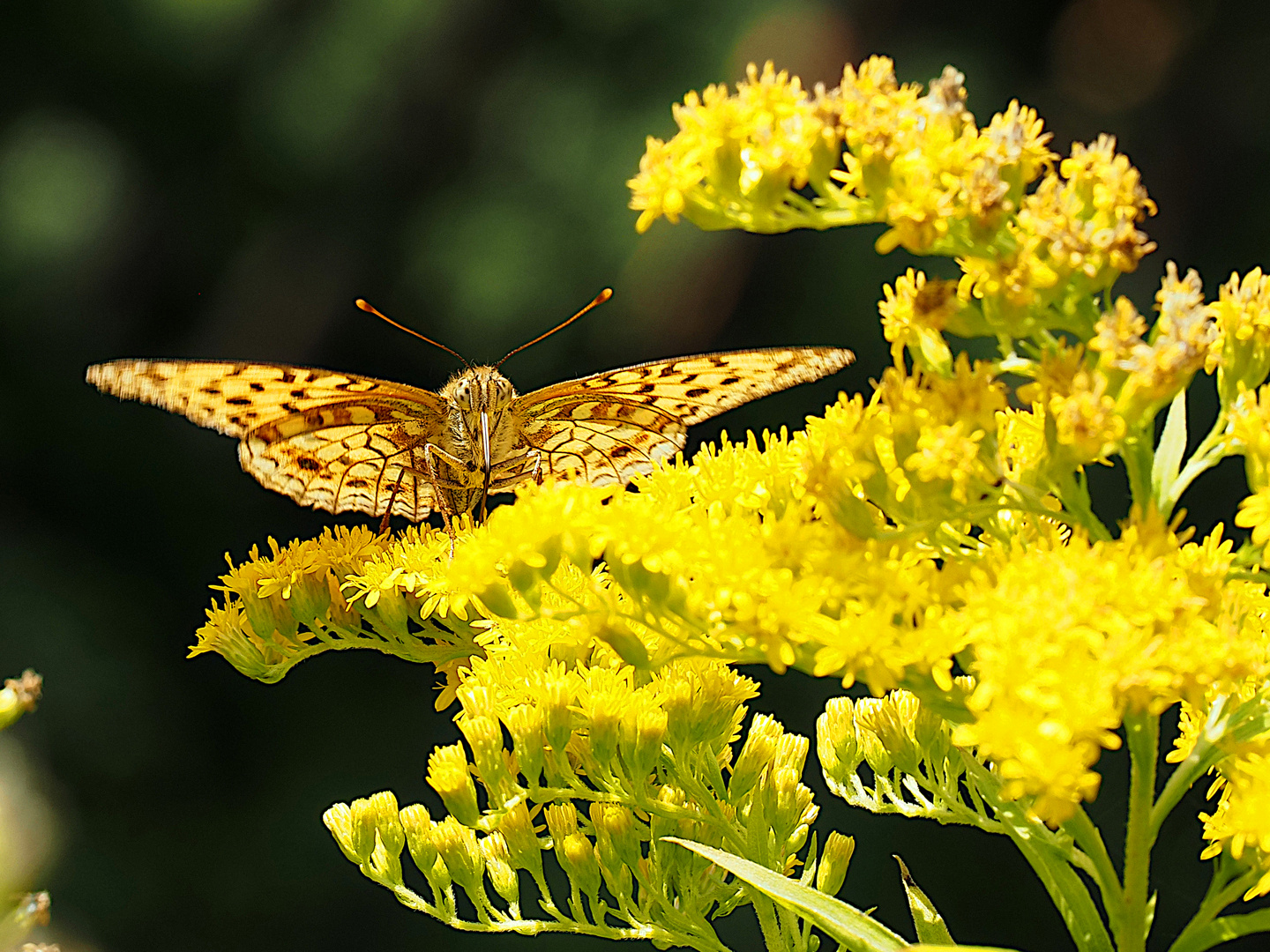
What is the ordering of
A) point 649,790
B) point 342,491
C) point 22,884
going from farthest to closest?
point 342,491 < point 649,790 < point 22,884

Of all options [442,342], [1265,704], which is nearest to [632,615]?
[1265,704]

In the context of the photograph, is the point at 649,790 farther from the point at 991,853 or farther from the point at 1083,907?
the point at 991,853

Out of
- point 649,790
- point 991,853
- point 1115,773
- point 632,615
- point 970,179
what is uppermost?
point 970,179

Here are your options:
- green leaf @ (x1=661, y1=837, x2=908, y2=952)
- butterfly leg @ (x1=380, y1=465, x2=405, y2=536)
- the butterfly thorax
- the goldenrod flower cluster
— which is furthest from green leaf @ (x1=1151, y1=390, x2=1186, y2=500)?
the butterfly thorax

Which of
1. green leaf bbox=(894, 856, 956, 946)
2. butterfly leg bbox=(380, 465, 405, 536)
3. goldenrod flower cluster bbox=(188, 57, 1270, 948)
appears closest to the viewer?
goldenrod flower cluster bbox=(188, 57, 1270, 948)

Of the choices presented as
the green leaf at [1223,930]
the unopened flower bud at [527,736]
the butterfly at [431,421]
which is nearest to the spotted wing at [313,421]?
the butterfly at [431,421]

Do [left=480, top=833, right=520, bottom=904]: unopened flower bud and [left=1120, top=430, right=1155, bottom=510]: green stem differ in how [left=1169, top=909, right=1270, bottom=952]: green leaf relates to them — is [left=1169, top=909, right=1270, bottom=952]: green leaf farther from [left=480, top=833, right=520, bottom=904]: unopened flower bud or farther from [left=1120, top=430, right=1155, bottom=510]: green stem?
[left=480, top=833, right=520, bottom=904]: unopened flower bud
